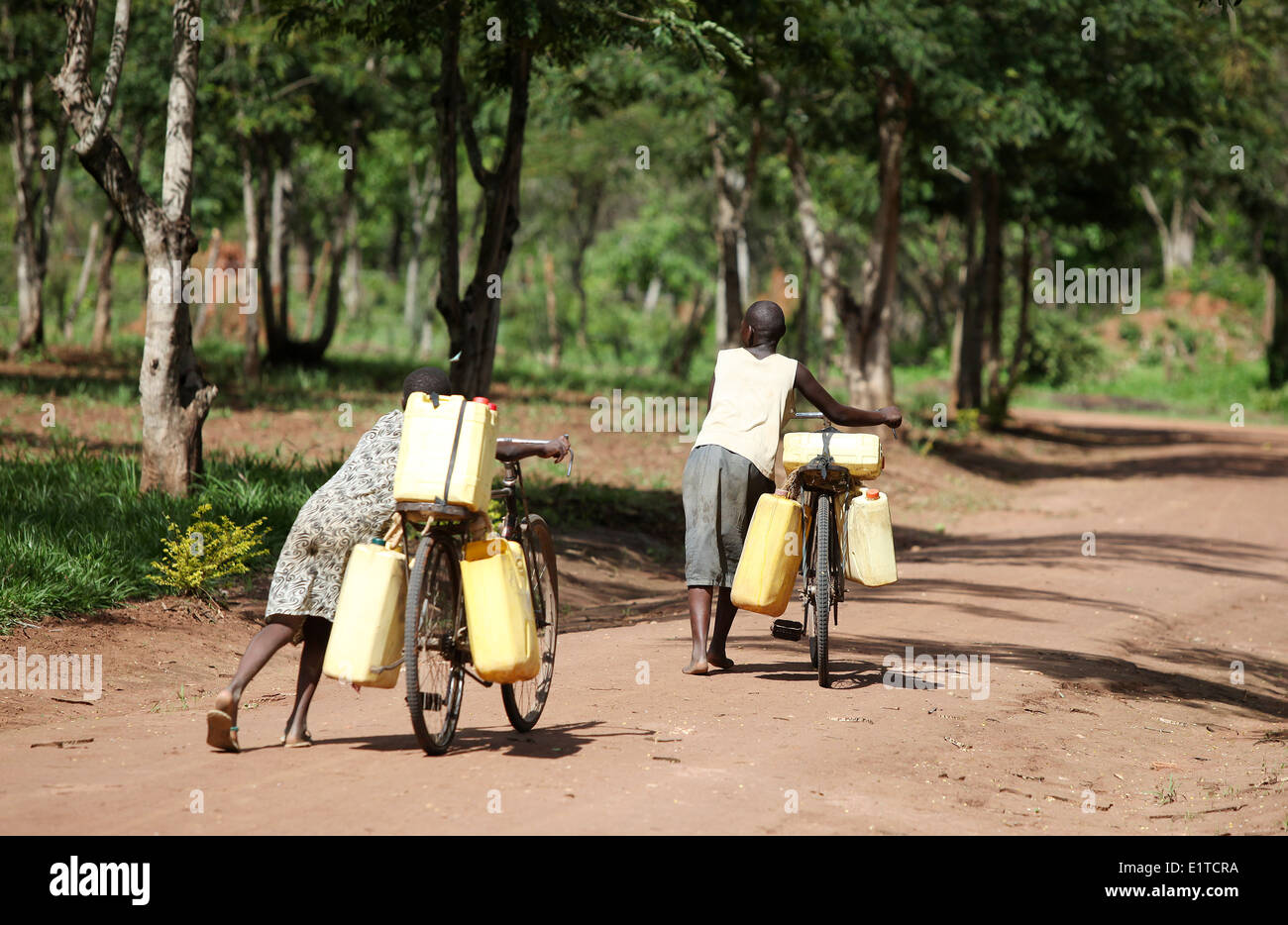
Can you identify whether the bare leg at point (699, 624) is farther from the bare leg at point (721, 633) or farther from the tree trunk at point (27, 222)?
the tree trunk at point (27, 222)

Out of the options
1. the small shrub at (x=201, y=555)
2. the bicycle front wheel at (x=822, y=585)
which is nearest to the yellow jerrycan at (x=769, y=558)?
the bicycle front wheel at (x=822, y=585)

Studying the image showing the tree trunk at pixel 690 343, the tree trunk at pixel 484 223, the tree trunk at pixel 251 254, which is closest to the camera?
the tree trunk at pixel 484 223

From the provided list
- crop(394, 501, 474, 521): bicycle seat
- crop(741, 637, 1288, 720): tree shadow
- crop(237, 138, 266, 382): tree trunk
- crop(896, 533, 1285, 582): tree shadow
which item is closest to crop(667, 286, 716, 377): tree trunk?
crop(237, 138, 266, 382): tree trunk

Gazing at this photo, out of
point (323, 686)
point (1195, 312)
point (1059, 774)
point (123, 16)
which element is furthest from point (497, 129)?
point (1195, 312)

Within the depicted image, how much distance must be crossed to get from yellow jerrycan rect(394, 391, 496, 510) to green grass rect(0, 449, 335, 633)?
12.8ft

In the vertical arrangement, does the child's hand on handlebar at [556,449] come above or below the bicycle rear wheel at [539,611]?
above

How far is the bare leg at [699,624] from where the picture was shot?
23.6 feet

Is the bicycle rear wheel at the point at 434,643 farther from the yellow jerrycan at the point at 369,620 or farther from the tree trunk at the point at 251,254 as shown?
the tree trunk at the point at 251,254

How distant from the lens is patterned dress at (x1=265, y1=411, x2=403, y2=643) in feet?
18.1

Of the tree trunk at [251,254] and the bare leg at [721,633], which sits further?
the tree trunk at [251,254]

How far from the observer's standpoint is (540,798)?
4891 millimetres

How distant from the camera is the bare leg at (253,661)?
5.37m

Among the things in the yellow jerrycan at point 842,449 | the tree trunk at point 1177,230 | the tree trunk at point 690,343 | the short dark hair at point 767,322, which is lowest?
the yellow jerrycan at point 842,449

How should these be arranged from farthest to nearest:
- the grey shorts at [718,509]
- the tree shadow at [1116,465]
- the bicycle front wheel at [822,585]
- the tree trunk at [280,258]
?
the tree trunk at [280,258]
the tree shadow at [1116,465]
the grey shorts at [718,509]
the bicycle front wheel at [822,585]
